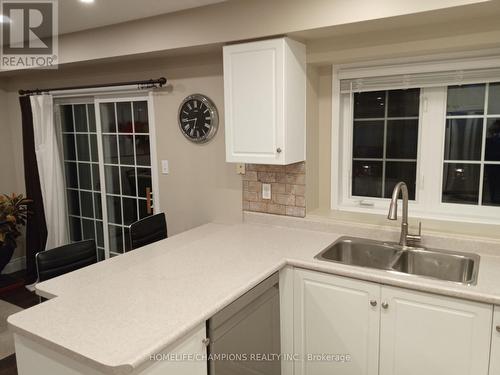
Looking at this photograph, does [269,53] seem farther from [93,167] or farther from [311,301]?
[93,167]

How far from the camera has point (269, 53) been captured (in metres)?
2.36

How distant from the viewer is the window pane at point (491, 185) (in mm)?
2426

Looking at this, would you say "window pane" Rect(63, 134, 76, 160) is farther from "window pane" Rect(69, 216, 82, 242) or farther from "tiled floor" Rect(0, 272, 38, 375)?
"tiled floor" Rect(0, 272, 38, 375)

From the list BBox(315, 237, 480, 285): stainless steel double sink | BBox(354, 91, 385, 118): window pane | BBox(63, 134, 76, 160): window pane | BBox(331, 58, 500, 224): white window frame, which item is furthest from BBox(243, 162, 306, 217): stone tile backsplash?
BBox(63, 134, 76, 160): window pane

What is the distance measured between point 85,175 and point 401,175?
120 inches

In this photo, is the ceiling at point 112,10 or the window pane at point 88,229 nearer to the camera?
the ceiling at point 112,10

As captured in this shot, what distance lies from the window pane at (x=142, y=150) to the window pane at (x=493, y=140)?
254cm

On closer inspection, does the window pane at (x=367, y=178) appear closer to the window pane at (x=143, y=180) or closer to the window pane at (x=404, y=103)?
the window pane at (x=404, y=103)

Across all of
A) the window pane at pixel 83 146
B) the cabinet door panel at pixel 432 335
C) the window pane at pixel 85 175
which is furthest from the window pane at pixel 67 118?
the cabinet door panel at pixel 432 335

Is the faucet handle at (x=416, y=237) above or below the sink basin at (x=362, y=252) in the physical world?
above

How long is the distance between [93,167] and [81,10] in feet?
5.90

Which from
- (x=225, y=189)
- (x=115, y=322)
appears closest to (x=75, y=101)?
(x=225, y=189)

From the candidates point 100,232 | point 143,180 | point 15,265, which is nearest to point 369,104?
point 143,180

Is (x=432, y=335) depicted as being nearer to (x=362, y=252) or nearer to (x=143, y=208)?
(x=362, y=252)
